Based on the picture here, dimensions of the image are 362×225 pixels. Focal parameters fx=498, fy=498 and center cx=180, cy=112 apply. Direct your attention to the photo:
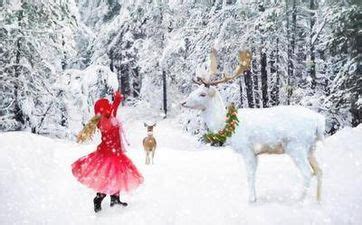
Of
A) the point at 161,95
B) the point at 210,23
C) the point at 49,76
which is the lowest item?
the point at 161,95

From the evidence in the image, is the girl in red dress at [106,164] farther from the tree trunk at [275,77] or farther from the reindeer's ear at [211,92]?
the tree trunk at [275,77]

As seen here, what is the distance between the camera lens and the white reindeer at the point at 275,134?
7684 millimetres

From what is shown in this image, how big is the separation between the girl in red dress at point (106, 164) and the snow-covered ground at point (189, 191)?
1.18 feet

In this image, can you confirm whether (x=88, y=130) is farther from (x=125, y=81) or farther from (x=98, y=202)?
(x=125, y=81)

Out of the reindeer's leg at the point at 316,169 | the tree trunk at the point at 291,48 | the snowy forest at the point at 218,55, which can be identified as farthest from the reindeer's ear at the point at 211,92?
the tree trunk at the point at 291,48

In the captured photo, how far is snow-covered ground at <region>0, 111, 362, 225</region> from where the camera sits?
24.3ft

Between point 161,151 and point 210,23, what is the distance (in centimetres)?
751

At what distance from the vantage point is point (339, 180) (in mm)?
9453

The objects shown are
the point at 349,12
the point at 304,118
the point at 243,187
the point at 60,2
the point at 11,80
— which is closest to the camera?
the point at 304,118

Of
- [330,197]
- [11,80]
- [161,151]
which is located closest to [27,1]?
[11,80]

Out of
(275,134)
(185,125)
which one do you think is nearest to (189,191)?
(275,134)

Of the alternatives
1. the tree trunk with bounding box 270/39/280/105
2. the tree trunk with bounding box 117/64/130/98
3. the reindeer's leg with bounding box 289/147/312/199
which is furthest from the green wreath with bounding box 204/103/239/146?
the tree trunk with bounding box 117/64/130/98

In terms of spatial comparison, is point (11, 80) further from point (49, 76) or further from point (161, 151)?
point (161, 151)

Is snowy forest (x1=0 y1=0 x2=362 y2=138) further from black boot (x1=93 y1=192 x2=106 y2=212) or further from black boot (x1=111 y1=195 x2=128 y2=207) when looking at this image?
black boot (x1=93 y1=192 x2=106 y2=212)
